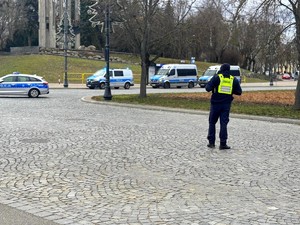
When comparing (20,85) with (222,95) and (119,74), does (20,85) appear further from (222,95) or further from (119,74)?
(222,95)

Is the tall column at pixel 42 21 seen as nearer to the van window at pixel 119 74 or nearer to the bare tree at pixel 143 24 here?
the van window at pixel 119 74

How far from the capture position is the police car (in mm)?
27203

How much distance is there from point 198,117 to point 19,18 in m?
73.2

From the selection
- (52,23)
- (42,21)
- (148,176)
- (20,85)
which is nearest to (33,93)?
(20,85)

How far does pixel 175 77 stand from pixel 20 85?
66.6ft

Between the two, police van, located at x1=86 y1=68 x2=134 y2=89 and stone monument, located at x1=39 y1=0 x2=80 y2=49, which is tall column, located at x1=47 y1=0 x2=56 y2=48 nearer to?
stone monument, located at x1=39 y1=0 x2=80 y2=49

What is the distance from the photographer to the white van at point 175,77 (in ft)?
144

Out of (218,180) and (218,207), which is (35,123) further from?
(218,207)

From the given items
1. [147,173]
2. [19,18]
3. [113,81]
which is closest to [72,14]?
[19,18]

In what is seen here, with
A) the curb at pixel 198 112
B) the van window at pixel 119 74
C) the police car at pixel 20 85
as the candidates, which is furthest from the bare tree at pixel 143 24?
the van window at pixel 119 74

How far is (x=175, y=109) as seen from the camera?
20359 mm

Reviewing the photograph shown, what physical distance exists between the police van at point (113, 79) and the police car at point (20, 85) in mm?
12803

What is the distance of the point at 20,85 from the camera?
2731cm

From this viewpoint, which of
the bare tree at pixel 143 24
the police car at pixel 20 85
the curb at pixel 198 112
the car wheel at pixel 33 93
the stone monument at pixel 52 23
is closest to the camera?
the curb at pixel 198 112
